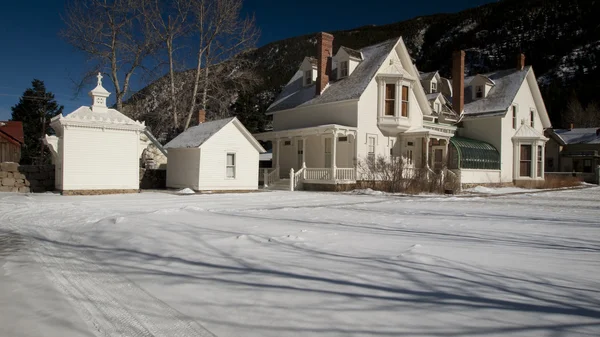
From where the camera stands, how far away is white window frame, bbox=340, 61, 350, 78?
1097 inches

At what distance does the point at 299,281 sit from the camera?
4875 mm

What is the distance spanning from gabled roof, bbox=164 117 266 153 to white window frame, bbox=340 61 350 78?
28.1 feet

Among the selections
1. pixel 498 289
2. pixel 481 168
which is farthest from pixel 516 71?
pixel 498 289

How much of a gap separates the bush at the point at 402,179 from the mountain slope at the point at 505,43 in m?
52.6

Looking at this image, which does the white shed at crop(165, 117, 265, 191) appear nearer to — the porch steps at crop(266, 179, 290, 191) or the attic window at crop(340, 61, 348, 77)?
the porch steps at crop(266, 179, 290, 191)

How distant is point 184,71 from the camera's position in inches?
1296

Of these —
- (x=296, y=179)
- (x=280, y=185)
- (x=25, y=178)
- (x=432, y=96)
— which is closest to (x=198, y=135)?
(x=280, y=185)

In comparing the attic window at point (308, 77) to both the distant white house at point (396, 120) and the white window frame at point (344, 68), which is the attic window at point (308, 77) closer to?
the distant white house at point (396, 120)

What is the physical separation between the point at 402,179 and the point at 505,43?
11905 centimetres

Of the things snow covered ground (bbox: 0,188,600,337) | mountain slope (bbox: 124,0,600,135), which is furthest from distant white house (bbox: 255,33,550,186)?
mountain slope (bbox: 124,0,600,135)

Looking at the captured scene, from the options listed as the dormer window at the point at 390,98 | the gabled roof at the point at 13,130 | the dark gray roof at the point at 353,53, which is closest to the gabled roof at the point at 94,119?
the dark gray roof at the point at 353,53

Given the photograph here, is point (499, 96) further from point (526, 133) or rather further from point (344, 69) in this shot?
point (344, 69)

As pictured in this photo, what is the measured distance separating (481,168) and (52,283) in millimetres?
29262

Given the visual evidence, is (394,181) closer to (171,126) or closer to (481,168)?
(481,168)
